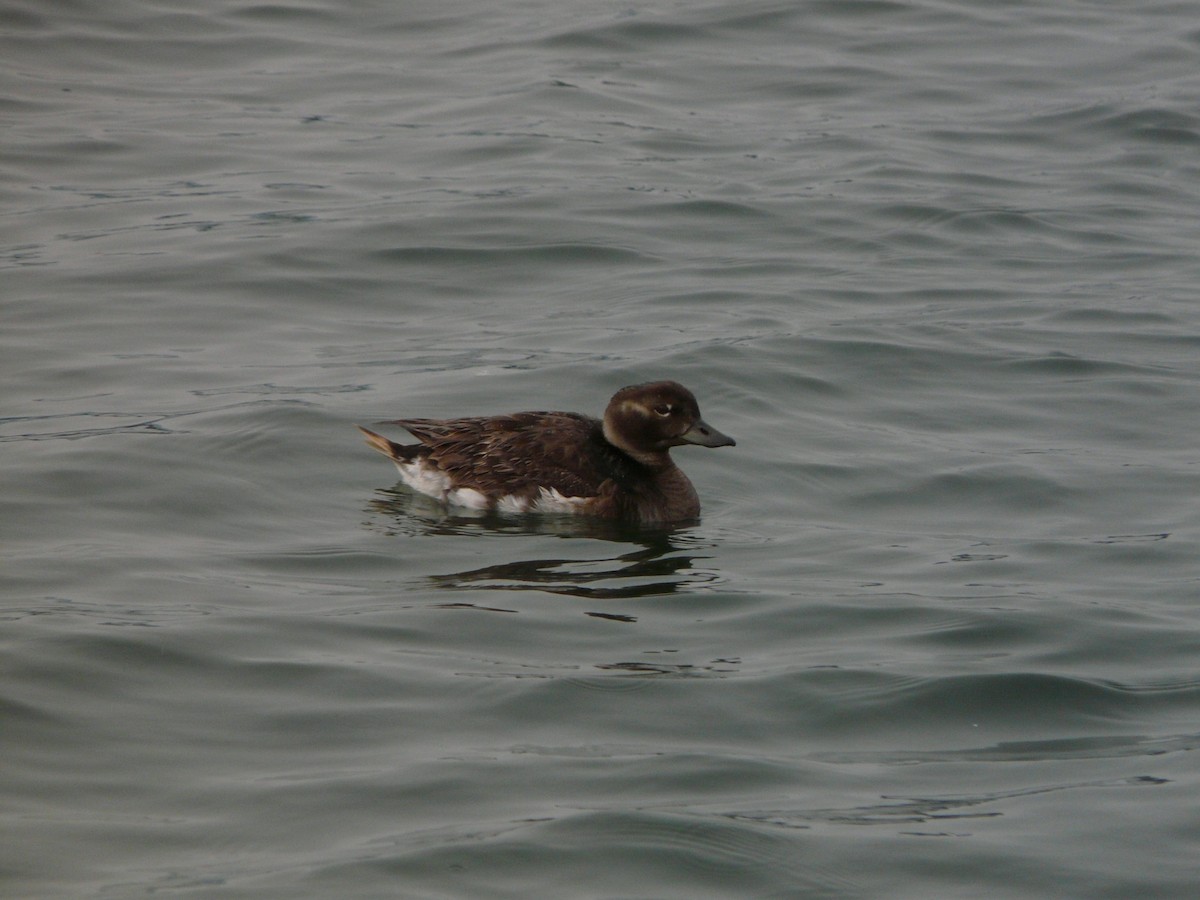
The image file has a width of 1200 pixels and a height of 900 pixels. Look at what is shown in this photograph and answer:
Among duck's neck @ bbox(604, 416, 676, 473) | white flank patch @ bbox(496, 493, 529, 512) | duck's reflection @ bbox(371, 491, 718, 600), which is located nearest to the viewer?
duck's reflection @ bbox(371, 491, 718, 600)

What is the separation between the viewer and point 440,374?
472 inches

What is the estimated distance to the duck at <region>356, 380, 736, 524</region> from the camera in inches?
393

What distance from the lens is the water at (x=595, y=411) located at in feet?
19.9

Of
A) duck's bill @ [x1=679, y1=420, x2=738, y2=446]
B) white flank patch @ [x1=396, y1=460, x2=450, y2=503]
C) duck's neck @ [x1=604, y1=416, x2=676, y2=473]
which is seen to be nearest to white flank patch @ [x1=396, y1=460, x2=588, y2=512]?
white flank patch @ [x1=396, y1=460, x2=450, y2=503]

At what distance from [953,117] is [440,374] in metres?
9.08

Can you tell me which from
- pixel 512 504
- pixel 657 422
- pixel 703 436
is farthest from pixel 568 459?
pixel 703 436

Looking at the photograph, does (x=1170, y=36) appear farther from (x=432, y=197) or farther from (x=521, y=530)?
(x=521, y=530)

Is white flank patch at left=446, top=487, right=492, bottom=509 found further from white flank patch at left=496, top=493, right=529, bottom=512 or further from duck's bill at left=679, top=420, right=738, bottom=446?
duck's bill at left=679, top=420, right=738, bottom=446

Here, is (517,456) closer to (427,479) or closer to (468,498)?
(468,498)

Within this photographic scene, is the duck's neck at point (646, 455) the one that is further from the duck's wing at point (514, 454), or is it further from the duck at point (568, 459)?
the duck's wing at point (514, 454)

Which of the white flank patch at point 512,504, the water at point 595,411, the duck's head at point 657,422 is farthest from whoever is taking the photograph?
the duck's head at point 657,422

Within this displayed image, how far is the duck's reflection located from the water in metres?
0.04

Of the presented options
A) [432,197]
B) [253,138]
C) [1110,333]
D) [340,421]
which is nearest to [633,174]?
[432,197]

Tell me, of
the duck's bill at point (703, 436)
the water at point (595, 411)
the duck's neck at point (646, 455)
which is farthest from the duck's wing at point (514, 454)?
the duck's bill at point (703, 436)
